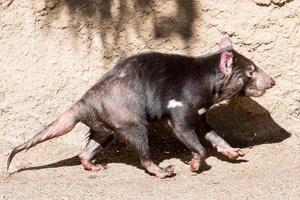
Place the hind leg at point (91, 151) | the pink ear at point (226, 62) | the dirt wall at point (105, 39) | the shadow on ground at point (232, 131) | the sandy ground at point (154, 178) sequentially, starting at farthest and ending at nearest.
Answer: the shadow on ground at point (232, 131) < the dirt wall at point (105, 39) < the hind leg at point (91, 151) < the pink ear at point (226, 62) < the sandy ground at point (154, 178)

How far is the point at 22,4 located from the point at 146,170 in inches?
82.2

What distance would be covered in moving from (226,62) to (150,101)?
831 millimetres

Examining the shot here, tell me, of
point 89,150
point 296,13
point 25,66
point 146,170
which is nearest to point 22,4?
point 25,66

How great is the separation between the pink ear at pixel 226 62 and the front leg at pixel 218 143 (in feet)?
1.60

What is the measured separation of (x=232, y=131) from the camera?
25.2 ft

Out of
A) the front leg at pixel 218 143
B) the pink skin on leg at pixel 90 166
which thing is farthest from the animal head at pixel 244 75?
the pink skin on leg at pixel 90 166

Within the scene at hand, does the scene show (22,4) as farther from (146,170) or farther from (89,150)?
(146,170)

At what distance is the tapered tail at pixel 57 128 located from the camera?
6.85 meters

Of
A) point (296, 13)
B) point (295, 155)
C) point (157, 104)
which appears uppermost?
point (296, 13)

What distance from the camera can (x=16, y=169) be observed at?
7.14m

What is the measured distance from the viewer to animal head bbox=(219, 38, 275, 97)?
717cm

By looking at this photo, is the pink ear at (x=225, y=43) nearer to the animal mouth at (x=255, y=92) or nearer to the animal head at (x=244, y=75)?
the animal head at (x=244, y=75)

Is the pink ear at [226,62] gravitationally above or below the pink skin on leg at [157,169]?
above

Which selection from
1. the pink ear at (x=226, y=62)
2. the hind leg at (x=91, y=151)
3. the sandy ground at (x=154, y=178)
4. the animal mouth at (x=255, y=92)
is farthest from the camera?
the animal mouth at (x=255, y=92)
